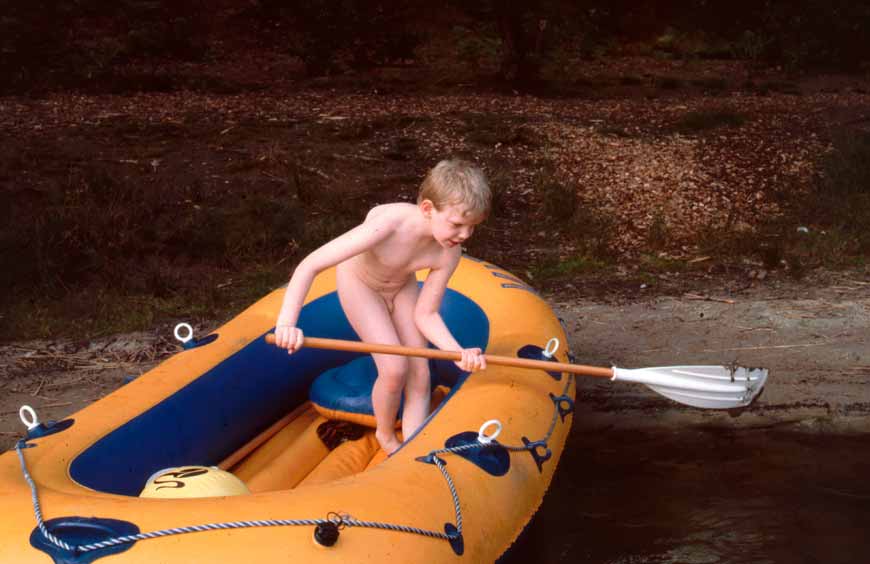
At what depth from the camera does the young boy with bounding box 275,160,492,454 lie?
2.96 metres

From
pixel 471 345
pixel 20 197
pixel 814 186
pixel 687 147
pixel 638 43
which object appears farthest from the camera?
pixel 638 43

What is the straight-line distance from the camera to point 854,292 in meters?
5.50

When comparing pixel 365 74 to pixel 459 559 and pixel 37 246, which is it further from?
pixel 459 559

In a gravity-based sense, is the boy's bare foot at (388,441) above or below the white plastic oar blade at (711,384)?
below

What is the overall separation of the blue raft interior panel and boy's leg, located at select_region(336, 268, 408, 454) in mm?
206

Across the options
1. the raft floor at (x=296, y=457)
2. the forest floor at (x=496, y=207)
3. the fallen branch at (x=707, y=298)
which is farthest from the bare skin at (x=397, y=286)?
the fallen branch at (x=707, y=298)

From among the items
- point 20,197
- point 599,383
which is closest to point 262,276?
point 20,197

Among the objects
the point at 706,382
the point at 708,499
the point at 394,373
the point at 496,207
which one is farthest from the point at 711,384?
the point at 496,207

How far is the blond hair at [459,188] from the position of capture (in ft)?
9.62

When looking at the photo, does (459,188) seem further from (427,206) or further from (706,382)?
(706,382)

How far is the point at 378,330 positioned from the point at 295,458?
623 millimetres

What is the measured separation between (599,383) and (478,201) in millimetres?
2101

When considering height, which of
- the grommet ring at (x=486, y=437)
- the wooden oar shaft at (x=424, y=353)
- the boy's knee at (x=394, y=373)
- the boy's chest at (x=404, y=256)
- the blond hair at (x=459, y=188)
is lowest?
the boy's knee at (x=394, y=373)

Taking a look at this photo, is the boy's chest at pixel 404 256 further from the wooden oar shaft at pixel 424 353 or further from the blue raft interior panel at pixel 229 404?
the blue raft interior panel at pixel 229 404
